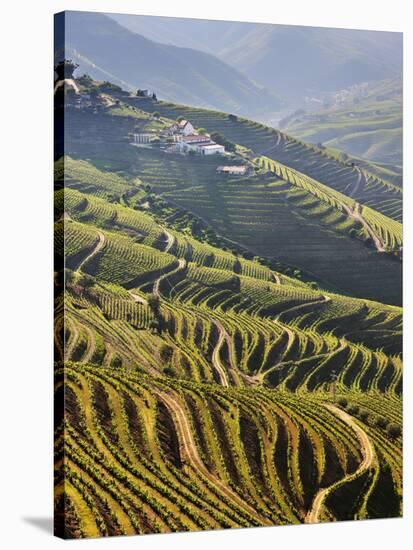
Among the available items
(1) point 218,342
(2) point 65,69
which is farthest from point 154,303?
(2) point 65,69

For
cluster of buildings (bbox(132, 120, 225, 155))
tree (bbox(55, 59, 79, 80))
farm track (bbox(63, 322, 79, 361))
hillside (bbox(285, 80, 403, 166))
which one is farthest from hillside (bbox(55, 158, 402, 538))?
hillside (bbox(285, 80, 403, 166))

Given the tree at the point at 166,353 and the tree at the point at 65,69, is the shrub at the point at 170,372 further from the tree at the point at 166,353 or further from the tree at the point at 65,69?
the tree at the point at 65,69

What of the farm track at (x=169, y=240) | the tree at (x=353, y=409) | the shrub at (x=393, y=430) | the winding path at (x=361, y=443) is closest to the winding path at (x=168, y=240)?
the farm track at (x=169, y=240)

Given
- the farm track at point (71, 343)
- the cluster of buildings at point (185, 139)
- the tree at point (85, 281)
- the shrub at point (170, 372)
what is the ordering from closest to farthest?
the farm track at point (71, 343) < the tree at point (85, 281) < the shrub at point (170, 372) < the cluster of buildings at point (185, 139)

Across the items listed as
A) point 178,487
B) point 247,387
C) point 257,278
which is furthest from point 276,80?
point 178,487

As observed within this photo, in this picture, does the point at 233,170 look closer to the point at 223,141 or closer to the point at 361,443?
the point at 223,141

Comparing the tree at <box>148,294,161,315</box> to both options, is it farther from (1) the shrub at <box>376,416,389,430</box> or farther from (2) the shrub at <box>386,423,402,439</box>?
(2) the shrub at <box>386,423,402,439</box>
